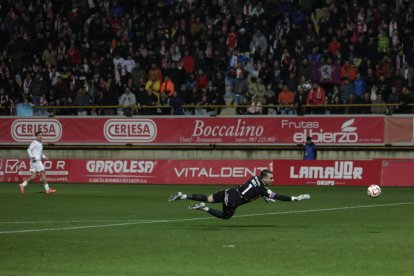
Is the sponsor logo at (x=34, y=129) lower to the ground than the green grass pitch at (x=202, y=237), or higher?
lower

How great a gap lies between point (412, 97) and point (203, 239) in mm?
22164

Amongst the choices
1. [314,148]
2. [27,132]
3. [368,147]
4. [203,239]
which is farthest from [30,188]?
[203,239]

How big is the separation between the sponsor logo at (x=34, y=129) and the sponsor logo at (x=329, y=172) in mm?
13050

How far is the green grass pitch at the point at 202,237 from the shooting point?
15.5m

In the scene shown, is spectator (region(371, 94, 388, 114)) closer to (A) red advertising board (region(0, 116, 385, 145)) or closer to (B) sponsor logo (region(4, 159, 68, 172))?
(A) red advertising board (region(0, 116, 385, 145))

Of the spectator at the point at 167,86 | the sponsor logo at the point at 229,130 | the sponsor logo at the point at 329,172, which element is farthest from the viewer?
the sponsor logo at the point at 229,130

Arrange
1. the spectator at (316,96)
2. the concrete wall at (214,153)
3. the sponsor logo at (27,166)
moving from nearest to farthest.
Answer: the spectator at (316,96) → the concrete wall at (214,153) → the sponsor logo at (27,166)

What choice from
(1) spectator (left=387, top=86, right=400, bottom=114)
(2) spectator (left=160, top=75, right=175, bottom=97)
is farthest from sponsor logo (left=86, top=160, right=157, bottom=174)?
(1) spectator (left=387, top=86, right=400, bottom=114)

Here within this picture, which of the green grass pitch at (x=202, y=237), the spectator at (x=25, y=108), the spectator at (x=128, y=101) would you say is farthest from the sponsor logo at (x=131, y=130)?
the green grass pitch at (x=202, y=237)

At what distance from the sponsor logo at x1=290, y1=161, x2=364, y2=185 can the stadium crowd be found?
2795 millimetres

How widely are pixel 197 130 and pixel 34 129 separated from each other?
8.22 meters

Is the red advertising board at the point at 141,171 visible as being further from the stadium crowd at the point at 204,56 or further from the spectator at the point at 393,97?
the spectator at the point at 393,97

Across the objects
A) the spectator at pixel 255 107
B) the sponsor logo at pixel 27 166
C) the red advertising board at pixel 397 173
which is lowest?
the sponsor logo at pixel 27 166

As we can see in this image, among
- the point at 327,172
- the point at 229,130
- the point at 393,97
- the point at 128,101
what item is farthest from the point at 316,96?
the point at 128,101
